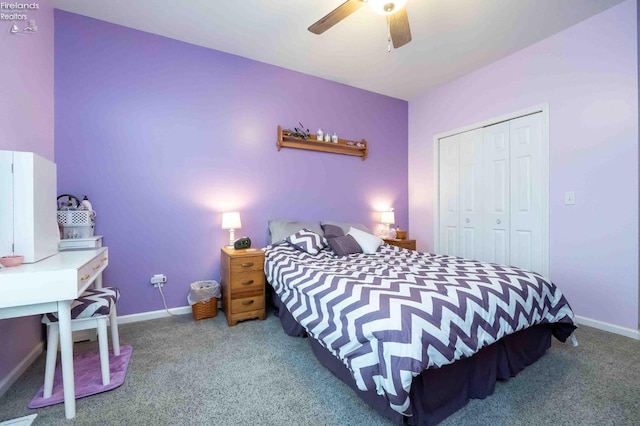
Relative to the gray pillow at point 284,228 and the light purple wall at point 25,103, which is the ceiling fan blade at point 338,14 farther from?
the light purple wall at point 25,103

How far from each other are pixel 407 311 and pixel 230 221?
2.03 m

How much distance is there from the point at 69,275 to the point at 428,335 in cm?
167

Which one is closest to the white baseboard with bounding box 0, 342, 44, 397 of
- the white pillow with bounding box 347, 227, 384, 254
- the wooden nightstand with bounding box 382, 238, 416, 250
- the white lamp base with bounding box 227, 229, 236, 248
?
the white lamp base with bounding box 227, 229, 236, 248

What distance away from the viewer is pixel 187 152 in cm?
278

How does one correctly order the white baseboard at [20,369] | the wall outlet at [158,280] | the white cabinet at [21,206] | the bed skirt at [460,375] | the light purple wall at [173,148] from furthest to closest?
1. the wall outlet at [158,280]
2. the light purple wall at [173,148]
3. the white baseboard at [20,369]
4. the white cabinet at [21,206]
5. the bed skirt at [460,375]

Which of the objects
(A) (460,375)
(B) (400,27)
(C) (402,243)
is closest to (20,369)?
(A) (460,375)

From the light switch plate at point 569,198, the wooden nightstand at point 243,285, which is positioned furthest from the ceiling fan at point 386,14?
the light switch plate at point 569,198

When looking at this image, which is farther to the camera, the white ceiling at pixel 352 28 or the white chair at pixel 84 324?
the white ceiling at pixel 352 28

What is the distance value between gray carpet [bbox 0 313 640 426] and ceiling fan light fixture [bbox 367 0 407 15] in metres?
2.37

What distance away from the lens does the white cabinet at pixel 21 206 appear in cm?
141

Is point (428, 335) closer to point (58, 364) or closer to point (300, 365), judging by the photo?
point (300, 365)

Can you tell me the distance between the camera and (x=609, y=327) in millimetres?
2359

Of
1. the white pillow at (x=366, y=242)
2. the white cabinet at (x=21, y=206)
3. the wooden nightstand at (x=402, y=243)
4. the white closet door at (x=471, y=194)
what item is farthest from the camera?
the wooden nightstand at (x=402, y=243)

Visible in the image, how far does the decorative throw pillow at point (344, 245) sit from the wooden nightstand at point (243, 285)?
2.37ft
